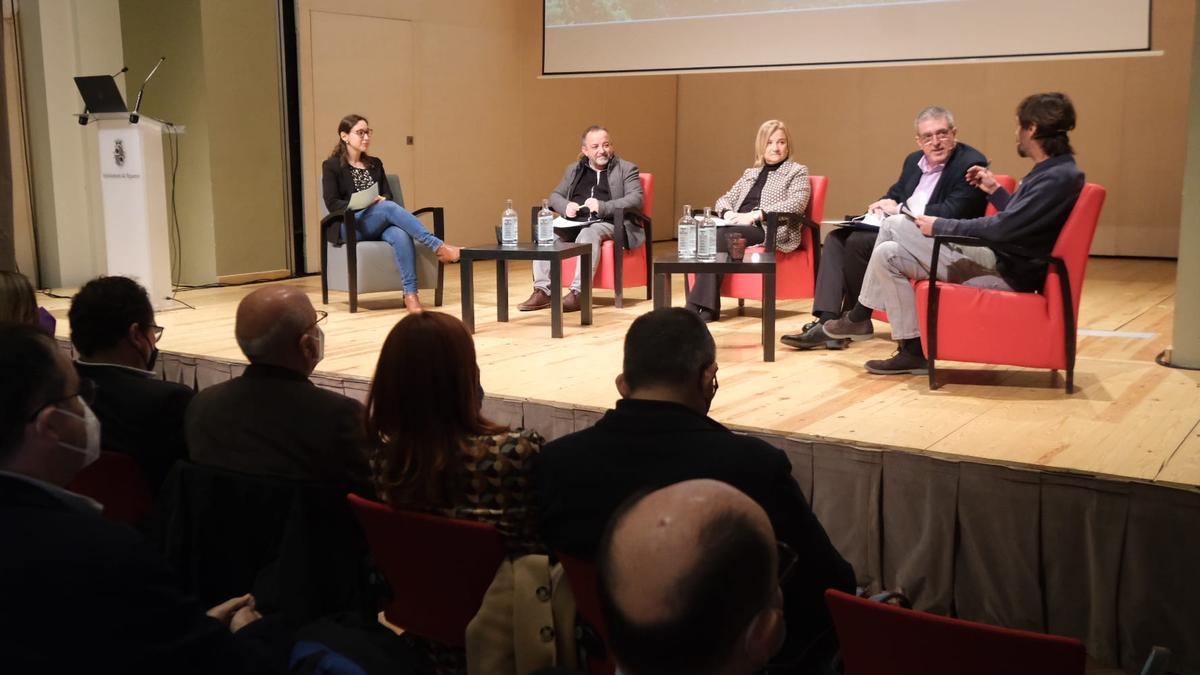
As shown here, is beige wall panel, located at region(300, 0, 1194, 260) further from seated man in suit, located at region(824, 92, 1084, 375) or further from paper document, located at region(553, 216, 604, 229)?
seated man in suit, located at region(824, 92, 1084, 375)

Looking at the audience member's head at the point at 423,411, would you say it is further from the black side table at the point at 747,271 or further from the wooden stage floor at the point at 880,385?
the black side table at the point at 747,271

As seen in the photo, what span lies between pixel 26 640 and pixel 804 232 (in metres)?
5.23

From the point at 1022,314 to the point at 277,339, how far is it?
2736 mm

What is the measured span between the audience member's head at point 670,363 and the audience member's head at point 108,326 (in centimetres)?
142

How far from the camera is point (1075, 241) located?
402 cm

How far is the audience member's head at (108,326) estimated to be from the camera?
2.81m

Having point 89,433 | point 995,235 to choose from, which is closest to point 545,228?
point 995,235

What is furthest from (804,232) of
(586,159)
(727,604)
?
(727,604)

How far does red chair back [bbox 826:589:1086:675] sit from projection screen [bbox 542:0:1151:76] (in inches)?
189

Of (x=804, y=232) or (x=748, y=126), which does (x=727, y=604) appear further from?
(x=748, y=126)

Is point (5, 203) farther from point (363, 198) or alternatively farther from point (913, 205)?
point (913, 205)

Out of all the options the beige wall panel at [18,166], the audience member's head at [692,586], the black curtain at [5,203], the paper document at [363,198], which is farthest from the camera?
the beige wall panel at [18,166]

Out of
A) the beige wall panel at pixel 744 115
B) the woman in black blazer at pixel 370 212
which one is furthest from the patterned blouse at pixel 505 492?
the beige wall panel at pixel 744 115

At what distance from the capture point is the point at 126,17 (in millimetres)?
7566
